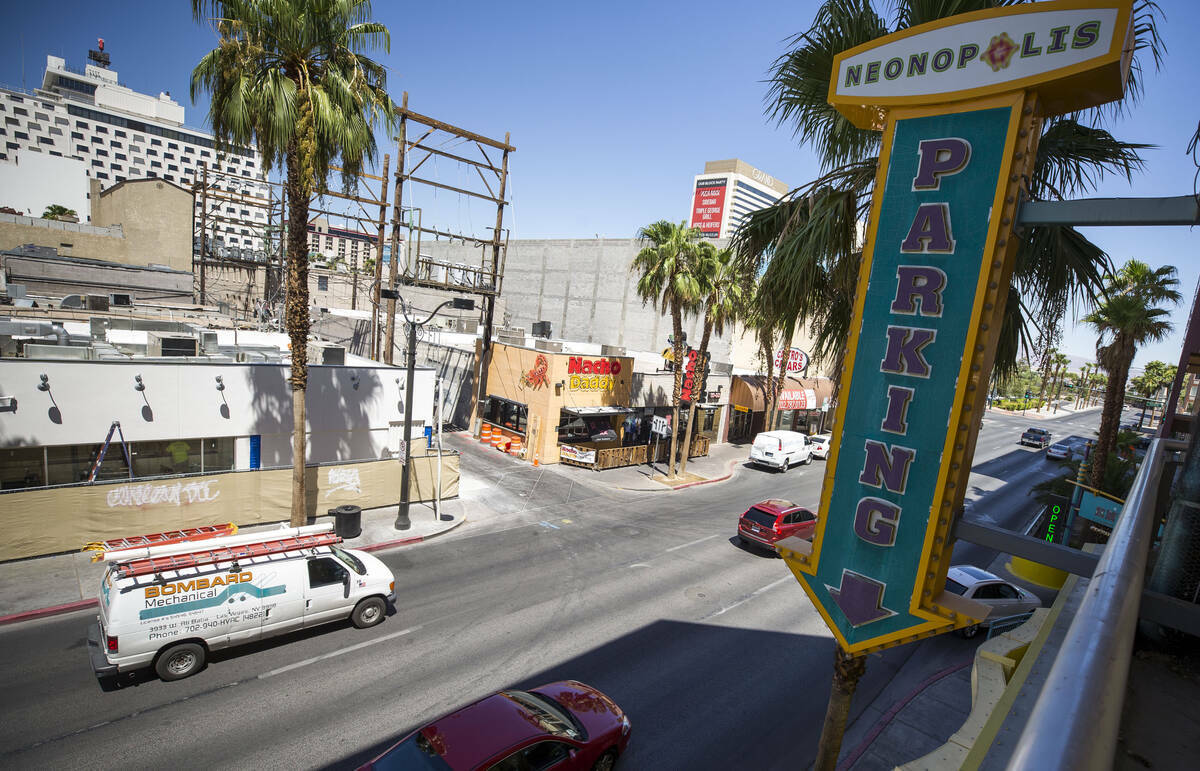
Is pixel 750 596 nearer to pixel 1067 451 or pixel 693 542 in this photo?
pixel 693 542

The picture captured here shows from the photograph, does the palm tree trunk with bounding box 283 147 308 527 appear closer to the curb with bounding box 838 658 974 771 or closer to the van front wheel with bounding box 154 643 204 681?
the van front wheel with bounding box 154 643 204 681

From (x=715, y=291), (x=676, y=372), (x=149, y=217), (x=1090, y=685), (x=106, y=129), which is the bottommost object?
(x=676, y=372)

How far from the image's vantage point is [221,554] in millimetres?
10781

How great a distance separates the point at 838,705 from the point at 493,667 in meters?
7.22

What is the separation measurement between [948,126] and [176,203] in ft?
233

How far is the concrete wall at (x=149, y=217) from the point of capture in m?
55.9

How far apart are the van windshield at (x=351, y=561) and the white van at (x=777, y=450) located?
23.0 metres

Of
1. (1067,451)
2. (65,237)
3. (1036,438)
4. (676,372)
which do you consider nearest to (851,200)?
(676,372)

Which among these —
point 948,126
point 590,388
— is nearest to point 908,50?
point 948,126

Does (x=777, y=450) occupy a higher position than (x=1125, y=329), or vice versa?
(x=1125, y=329)

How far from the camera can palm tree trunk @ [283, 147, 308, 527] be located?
14.0 metres

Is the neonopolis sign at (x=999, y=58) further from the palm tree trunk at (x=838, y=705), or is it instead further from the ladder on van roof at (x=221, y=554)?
the ladder on van roof at (x=221, y=554)

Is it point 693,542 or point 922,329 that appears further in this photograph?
point 693,542

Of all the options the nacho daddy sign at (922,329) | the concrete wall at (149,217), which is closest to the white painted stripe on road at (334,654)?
the nacho daddy sign at (922,329)
